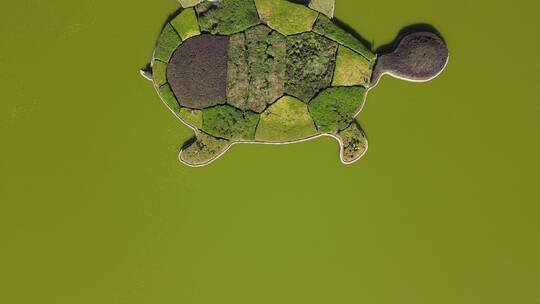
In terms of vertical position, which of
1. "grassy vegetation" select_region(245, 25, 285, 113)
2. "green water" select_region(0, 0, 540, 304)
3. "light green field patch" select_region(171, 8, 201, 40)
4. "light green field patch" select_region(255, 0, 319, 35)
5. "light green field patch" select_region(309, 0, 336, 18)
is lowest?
"green water" select_region(0, 0, 540, 304)

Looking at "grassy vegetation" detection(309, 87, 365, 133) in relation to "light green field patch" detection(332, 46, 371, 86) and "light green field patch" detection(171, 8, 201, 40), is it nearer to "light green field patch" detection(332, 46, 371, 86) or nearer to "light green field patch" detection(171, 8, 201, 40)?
"light green field patch" detection(332, 46, 371, 86)

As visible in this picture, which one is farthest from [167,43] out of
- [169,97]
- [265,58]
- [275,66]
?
[275,66]

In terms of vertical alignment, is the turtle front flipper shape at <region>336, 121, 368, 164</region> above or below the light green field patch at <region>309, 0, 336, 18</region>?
below

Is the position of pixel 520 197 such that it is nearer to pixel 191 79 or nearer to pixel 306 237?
pixel 306 237

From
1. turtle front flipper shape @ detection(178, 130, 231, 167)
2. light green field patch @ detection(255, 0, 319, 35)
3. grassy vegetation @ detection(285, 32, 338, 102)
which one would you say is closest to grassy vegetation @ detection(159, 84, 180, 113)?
turtle front flipper shape @ detection(178, 130, 231, 167)

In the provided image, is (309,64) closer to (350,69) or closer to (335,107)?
(350,69)

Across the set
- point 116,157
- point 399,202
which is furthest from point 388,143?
point 116,157

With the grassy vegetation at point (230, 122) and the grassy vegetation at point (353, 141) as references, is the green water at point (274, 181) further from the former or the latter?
the grassy vegetation at point (230, 122)
